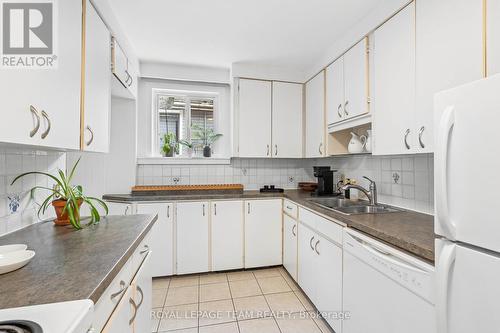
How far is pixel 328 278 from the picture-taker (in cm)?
172

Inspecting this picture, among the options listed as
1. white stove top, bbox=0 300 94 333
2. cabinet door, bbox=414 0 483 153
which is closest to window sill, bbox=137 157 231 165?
cabinet door, bbox=414 0 483 153

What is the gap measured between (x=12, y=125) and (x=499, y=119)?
1587 mm

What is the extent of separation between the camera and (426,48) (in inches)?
52.3

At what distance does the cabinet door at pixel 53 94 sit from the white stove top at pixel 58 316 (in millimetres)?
569

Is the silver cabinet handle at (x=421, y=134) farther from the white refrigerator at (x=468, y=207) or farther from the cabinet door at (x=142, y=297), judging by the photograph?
the cabinet door at (x=142, y=297)

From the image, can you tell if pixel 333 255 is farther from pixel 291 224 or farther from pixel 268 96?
pixel 268 96

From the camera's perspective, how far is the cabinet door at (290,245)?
2354 mm

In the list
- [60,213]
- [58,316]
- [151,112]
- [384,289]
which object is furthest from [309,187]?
[58,316]

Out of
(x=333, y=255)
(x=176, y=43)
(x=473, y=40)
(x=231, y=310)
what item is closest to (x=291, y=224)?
(x=333, y=255)

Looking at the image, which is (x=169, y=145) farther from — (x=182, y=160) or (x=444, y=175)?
(x=444, y=175)

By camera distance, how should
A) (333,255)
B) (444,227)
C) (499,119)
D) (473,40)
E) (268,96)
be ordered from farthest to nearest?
(268,96) < (333,255) < (473,40) < (444,227) < (499,119)

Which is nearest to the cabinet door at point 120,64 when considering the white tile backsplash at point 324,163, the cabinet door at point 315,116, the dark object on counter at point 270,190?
the white tile backsplash at point 324,163

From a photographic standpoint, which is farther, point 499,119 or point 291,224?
point 291,224

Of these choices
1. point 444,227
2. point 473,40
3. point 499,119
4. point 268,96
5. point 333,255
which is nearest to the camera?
point 499,119
